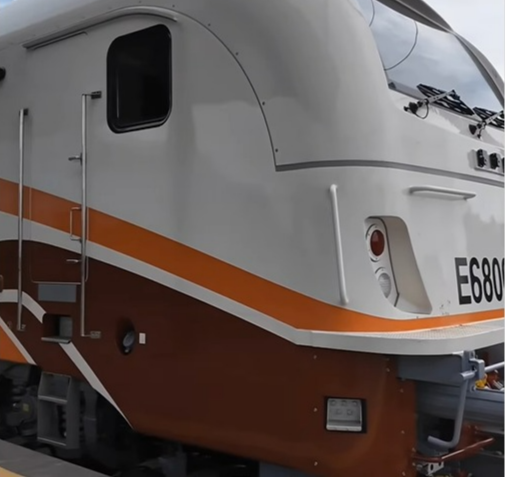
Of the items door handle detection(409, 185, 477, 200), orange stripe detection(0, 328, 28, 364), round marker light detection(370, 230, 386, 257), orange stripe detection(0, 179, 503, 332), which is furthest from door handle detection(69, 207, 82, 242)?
door handle detection(409, 185, 477, 200)

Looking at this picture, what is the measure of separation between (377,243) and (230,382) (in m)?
1.02

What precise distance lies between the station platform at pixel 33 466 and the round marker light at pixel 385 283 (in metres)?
1.86

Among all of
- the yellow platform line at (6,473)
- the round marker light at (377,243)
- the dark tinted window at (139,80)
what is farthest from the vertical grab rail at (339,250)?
the yellow platform line at (6,473)

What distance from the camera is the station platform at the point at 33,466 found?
3850mm

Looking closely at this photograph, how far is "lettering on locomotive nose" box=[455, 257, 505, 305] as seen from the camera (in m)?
3.66

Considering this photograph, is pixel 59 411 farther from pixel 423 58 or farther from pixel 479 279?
pixel 423 58

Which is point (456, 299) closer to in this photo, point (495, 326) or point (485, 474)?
point (495, 326)

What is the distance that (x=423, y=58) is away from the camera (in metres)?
4.04

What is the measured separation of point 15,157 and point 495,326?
323 centimetres

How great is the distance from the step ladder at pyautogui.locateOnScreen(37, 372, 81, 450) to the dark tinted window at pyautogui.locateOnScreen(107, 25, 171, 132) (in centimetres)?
169

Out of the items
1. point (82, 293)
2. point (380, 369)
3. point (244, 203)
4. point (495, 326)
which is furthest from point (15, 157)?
point (495, 326)

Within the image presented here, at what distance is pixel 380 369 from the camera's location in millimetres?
3164

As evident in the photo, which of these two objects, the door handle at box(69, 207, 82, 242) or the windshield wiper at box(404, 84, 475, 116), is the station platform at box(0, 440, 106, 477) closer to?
the door handle at box(69, 207, 82, 242)

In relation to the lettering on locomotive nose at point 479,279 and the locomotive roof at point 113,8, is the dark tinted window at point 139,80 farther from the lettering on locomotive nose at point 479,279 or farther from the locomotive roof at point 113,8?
the lettering on locomotive nose at point 479,279
